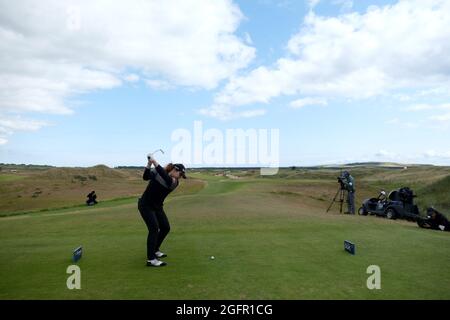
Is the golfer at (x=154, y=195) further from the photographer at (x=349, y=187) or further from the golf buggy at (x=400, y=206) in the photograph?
the golf buggy at (x=400, y=206)

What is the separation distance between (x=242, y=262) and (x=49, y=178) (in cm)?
9706

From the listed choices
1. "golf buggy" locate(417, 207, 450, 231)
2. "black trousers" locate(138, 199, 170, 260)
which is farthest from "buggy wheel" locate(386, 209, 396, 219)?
"black trousers" locate(138, 199, 170, 260)

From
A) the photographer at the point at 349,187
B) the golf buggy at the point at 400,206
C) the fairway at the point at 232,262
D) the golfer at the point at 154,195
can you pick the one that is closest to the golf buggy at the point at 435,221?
the fairway at the point at 232,262

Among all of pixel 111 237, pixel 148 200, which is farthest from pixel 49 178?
pixel 148 200

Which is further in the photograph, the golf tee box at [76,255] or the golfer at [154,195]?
the golf tee box at [76,255]

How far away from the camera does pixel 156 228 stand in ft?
34.9

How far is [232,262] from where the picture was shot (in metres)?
10.6

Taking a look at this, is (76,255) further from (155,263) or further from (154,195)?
(154,195)

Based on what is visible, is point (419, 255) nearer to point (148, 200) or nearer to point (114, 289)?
point (148, 200)

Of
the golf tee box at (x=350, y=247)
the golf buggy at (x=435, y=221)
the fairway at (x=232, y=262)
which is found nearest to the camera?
the fairway at (x=232, y=262)

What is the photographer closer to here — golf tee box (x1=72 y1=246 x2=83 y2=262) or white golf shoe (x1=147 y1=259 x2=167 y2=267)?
white golf shoe (x1=147 y1=259 x2=167 y2=267)

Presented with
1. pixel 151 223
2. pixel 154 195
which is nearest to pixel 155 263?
pixel 151 223

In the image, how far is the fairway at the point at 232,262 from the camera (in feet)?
26.3

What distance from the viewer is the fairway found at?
26.3ft
